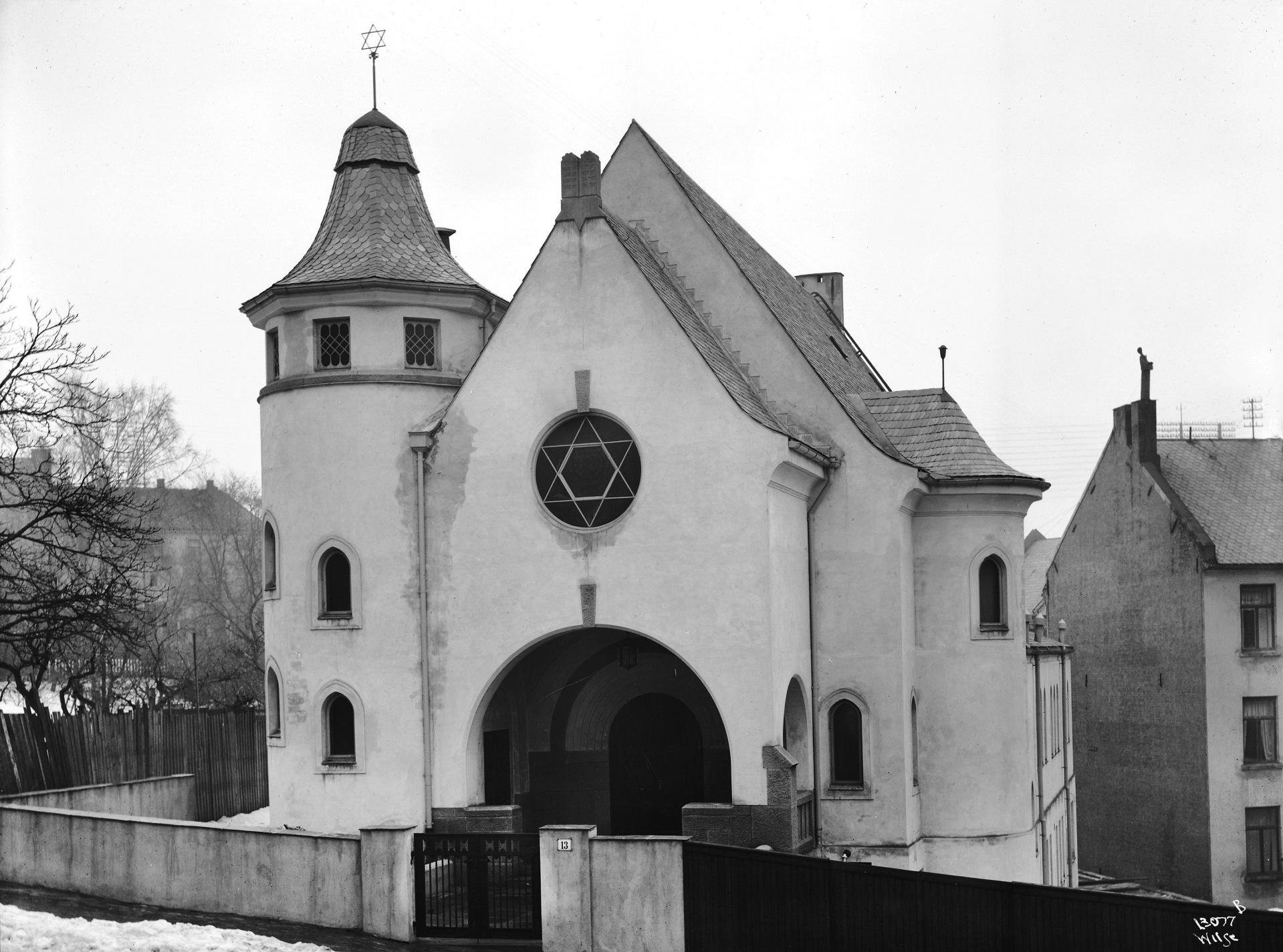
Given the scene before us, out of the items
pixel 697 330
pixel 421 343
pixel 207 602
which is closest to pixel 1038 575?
pixel 207 602

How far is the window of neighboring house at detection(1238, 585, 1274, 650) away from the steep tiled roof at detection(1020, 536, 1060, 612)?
709 centimetres

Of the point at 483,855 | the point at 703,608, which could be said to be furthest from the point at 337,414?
the point at 483,855

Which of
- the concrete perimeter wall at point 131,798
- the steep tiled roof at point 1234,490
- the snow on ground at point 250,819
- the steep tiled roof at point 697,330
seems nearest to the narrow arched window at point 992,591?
the steep tiled roof at point 697,330

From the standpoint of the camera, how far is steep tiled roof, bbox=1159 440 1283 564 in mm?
44188

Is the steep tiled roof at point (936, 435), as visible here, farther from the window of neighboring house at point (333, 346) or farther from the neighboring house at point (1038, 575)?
the neighboring house at point (1038, 575)

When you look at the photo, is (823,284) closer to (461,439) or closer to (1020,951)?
(461,439)

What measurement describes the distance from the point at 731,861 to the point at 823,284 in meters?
23.7

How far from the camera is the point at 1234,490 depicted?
153 feet

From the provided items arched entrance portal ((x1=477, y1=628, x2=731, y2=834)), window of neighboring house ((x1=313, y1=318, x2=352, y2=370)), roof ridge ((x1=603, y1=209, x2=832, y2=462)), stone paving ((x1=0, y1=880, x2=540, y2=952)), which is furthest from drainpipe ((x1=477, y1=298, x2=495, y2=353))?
stone paving ((x1=0, y1=880, x2=540, y2=952))

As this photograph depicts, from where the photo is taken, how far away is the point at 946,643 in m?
26.7

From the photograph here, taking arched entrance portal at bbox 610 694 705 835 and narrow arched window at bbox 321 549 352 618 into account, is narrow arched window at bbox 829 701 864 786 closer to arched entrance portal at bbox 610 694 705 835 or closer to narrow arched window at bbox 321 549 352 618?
arched entrance portal at bbox 610 694 705 835

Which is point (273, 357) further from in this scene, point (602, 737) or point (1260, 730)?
point (1260, 730)

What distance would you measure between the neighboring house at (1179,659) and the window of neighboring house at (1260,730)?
44 millimetres

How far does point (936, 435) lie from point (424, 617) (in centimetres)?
991
